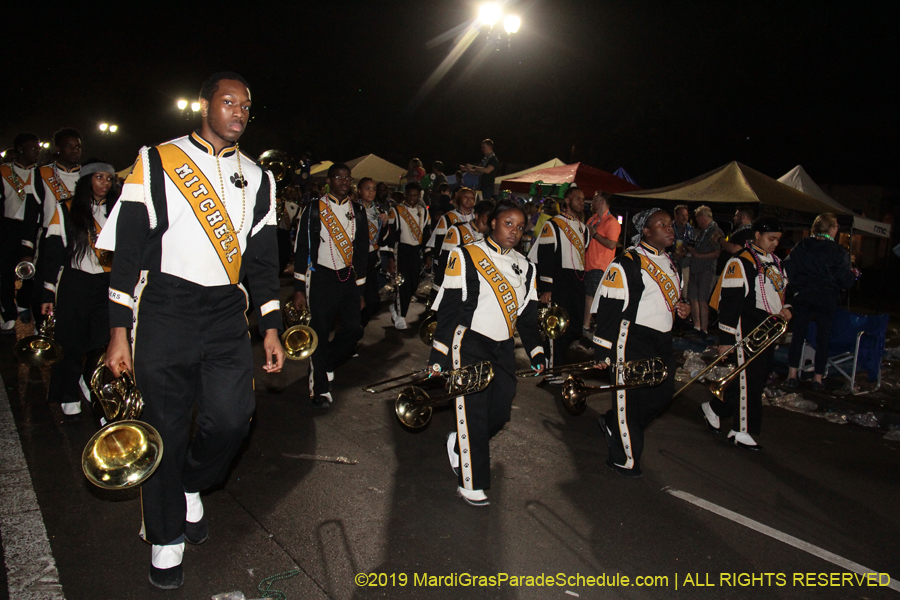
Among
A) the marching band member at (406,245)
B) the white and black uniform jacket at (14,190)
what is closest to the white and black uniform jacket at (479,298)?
the marching band member at (406,245)

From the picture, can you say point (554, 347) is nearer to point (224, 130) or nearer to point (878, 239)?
point (224, 130)

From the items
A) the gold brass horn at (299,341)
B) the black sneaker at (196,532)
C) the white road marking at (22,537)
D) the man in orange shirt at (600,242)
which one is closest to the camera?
the white road marking at (22,537)

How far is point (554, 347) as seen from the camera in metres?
7.71

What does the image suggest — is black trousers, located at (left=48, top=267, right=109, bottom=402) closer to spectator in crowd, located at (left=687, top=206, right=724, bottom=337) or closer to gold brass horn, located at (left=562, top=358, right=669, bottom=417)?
gold brass horn, located at (left=562, top=358, right=669, bottom=417)

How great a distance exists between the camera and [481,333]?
4.42 m

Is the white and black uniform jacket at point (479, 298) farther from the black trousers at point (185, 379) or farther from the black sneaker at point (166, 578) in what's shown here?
the black sneaker at point (166, 578)

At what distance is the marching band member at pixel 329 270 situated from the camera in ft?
20.6

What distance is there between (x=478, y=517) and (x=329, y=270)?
121 inches

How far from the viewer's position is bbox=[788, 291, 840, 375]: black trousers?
8.07 m

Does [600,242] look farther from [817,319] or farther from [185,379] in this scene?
[185,379]

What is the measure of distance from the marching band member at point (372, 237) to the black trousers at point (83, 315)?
2763mm

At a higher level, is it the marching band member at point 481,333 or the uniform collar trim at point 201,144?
the uniform collar trim at point 201,144

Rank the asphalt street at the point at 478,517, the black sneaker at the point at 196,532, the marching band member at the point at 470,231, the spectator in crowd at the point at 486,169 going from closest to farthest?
1. the asphalt street at the point at 478,517
2. the black sneaker at the point at 196,532
3. the marching band member at the point at 470,231
4. the spectator in crowd at the point at 486,169

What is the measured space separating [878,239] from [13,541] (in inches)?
1129
